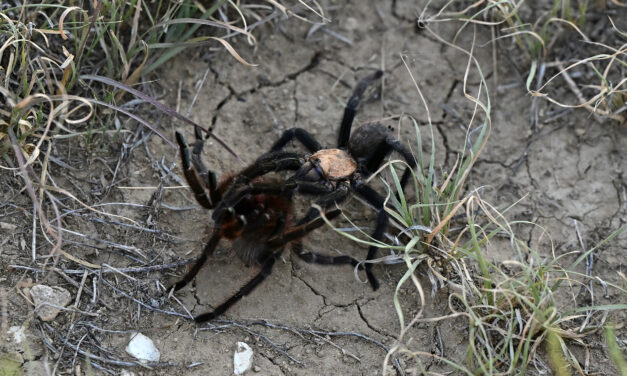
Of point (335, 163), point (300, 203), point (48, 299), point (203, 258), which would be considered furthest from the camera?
point (300, 203)

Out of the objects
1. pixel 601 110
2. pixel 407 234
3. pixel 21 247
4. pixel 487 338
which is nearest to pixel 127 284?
pixel 21 247

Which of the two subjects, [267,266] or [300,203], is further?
[300,203]

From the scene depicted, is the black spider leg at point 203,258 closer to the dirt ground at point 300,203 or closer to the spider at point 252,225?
the spider at point 252,225

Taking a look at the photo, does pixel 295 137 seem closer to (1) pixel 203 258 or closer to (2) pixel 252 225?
(2) pixel 252 225

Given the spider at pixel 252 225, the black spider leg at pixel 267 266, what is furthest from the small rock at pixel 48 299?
the black spider leg at pixel 267 266

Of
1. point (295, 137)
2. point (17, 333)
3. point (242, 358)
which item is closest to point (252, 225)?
point (242, 358)

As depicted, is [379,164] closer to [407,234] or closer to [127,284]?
[407,234]

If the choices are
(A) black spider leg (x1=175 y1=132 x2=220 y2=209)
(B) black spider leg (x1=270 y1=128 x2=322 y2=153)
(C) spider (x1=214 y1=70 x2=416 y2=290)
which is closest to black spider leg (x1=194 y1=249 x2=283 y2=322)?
(C) spider (x1=214 y1=70 x2=416 y2=290)
